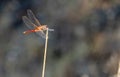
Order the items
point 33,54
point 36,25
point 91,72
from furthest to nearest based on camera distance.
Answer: point 33,54 < point 91,72 < point 36,25

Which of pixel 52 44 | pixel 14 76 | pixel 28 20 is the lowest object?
pixel 14 76

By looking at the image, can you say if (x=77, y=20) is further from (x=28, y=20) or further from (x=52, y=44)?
(x=28, y=20)

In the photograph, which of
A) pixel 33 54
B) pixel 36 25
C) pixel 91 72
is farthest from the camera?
pixel 33 54

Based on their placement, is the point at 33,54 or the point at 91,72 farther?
the point at 33,54

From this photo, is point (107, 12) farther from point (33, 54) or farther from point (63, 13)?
point (33, 54)

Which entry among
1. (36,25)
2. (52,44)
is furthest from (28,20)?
(52,44)

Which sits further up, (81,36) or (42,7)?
(42,7)
